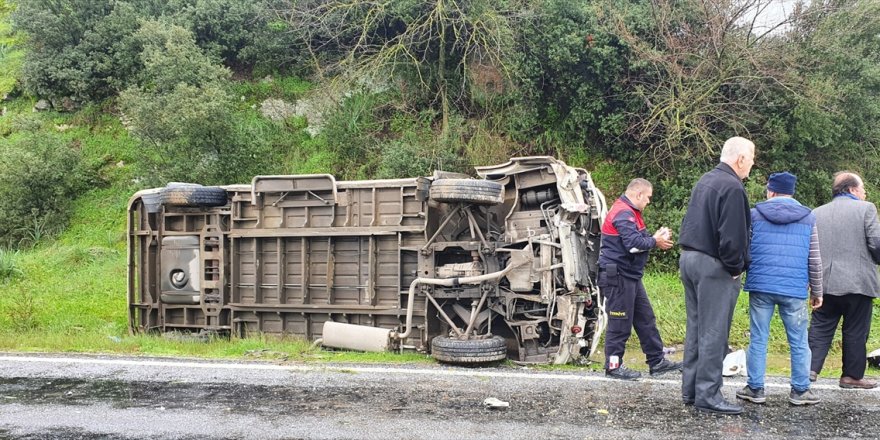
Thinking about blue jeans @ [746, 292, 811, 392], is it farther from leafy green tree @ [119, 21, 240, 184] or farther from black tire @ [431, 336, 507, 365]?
leafy green tree @ [119, 21, 240, 184]

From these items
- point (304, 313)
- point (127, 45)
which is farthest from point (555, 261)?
point (127, 45)

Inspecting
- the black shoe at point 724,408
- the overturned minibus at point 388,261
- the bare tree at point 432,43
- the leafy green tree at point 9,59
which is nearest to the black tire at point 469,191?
the overturned minibus at point 388,261

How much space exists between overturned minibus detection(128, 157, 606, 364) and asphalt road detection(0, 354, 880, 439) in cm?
116

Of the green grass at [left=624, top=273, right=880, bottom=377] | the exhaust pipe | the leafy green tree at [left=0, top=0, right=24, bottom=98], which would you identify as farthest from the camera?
the leafy green tree at [left=0, top=0, right=24, bottom=98]

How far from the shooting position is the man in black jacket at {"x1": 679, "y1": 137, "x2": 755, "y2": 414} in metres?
4.41

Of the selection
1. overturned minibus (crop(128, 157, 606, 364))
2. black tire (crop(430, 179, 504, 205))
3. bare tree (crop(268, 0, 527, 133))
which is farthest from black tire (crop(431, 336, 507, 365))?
bare tree (crop(268, 0, 527, 133))

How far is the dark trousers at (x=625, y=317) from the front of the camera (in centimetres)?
575

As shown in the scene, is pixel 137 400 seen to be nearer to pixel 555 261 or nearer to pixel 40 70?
pixel 555 261

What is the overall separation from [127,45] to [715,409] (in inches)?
816

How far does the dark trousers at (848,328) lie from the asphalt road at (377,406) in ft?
0.84

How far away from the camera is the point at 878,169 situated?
14273 millimetres

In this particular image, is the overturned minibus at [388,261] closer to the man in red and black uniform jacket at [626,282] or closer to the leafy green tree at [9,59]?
the man in red and black uniform jacket at [626,282]

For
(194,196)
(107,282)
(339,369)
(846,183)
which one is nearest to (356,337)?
(339,369)

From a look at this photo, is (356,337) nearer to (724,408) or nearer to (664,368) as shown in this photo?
(664,368)
